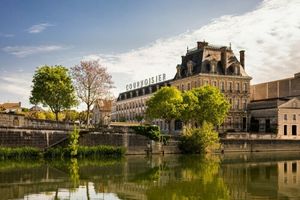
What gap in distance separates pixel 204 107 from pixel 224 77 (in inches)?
621

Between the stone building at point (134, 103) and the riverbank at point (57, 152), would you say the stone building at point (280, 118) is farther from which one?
the riverbank at point (57, 152)

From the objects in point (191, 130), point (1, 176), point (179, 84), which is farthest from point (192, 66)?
point (1, 176)

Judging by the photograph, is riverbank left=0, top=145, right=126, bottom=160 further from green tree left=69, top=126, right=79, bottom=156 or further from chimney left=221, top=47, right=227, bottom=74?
chimney left=221, top=47, right=227, bottom=74

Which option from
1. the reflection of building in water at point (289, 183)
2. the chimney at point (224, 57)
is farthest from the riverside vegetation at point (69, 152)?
the chimney at point (224, 57)

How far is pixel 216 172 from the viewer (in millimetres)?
35812

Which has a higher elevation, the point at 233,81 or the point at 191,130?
the point at 233,81

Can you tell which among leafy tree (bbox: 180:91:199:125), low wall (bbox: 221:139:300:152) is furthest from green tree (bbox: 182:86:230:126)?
low wall (bbox: 221:139:300:152)

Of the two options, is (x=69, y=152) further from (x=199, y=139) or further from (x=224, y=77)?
(x=224, y=77)

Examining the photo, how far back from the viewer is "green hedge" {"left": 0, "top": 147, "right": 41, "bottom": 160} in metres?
46.4

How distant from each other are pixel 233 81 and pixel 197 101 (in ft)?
58.7

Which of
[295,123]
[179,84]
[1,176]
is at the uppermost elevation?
[179,84]

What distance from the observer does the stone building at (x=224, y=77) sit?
7869 centimetres

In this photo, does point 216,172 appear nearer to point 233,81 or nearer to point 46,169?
point 46,169

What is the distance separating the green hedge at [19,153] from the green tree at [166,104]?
20198mm
